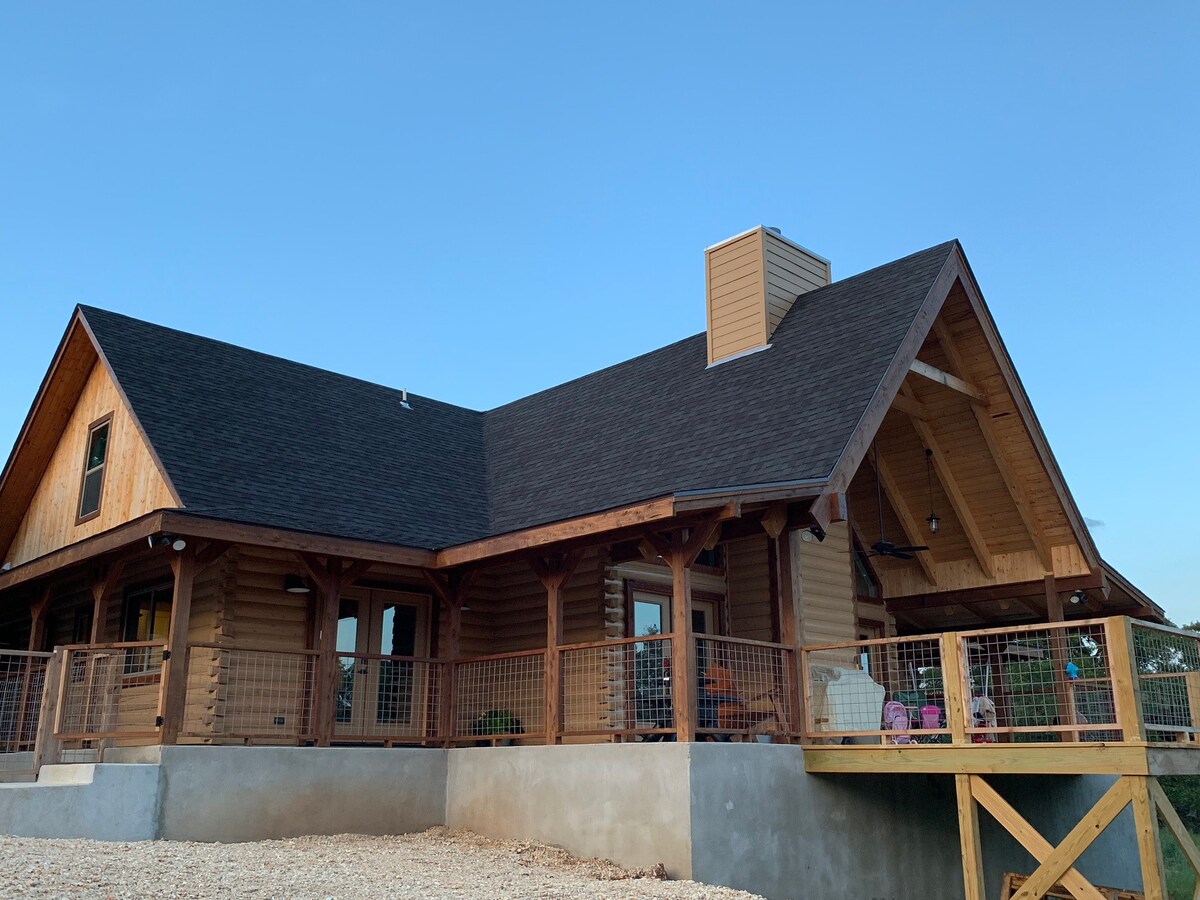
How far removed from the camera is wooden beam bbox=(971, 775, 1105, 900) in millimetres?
9039

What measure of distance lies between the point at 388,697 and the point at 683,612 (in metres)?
5.02

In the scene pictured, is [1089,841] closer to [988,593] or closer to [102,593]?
[988,593]

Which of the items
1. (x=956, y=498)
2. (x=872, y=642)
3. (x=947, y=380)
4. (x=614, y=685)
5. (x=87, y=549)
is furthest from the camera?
(x=956, y=498)

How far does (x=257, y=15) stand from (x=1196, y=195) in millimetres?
22497

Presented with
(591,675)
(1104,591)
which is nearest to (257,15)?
(591,675)

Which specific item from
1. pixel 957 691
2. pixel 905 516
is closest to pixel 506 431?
pixel 905 516

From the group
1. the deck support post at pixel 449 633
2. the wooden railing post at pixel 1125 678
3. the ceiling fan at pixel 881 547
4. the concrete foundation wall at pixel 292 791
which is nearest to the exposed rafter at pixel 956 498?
the ceiling fan at pixel 881 547

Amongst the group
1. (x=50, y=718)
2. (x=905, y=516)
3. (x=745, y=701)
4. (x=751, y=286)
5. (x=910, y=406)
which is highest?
(x=751, y=286)

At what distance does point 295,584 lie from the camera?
1344 centimetres

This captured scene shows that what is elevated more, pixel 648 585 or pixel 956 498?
pixel 956 498

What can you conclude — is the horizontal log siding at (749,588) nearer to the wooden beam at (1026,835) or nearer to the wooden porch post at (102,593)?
the wooden beam at (1026,835)

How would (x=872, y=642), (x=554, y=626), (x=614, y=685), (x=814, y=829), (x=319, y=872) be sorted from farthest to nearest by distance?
(x=614, y=685)
(x=554, y=626)
(x=814, y=829)
(x=872, y=642)
(x=319, y=872)

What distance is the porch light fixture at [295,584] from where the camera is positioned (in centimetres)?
1335

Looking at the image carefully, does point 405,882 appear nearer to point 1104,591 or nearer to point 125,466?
point 125,466
